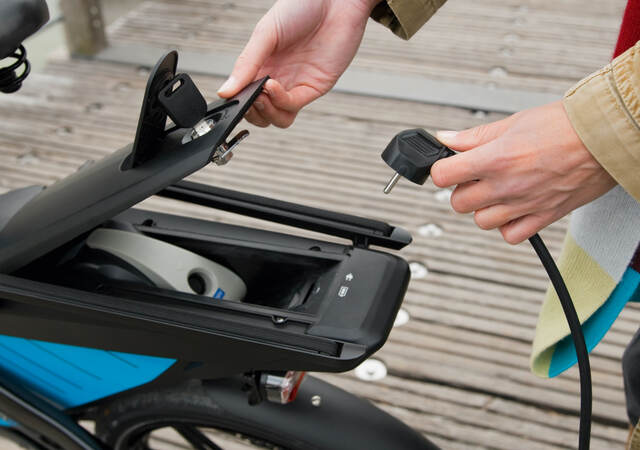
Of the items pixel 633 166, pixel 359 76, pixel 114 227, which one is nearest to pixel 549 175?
pixel 633 166

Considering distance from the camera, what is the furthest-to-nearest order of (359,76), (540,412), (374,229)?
1. (359,76)
2. (540,412)
3. (374,229)

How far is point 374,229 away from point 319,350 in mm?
255

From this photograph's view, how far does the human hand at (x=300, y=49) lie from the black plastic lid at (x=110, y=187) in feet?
0.55

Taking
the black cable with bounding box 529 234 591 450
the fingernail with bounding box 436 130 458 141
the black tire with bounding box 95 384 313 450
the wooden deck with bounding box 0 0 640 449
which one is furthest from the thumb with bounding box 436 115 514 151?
the wooden deck with bounding box 0 0 640 449

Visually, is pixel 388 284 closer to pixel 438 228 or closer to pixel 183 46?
pixel 438 228

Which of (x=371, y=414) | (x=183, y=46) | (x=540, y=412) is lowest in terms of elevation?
(x=540, y=412)

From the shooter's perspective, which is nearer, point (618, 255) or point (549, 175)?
point (549, 175)

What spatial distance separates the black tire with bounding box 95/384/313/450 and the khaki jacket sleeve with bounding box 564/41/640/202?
22.4 inches

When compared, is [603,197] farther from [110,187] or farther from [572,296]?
[110,187]

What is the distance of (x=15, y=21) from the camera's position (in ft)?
2.47

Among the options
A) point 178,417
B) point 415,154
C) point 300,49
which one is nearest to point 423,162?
point 415,154

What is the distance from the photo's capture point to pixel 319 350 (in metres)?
0.72

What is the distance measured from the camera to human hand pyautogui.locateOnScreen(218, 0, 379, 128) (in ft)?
3.19

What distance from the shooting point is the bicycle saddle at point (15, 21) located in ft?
2.44
